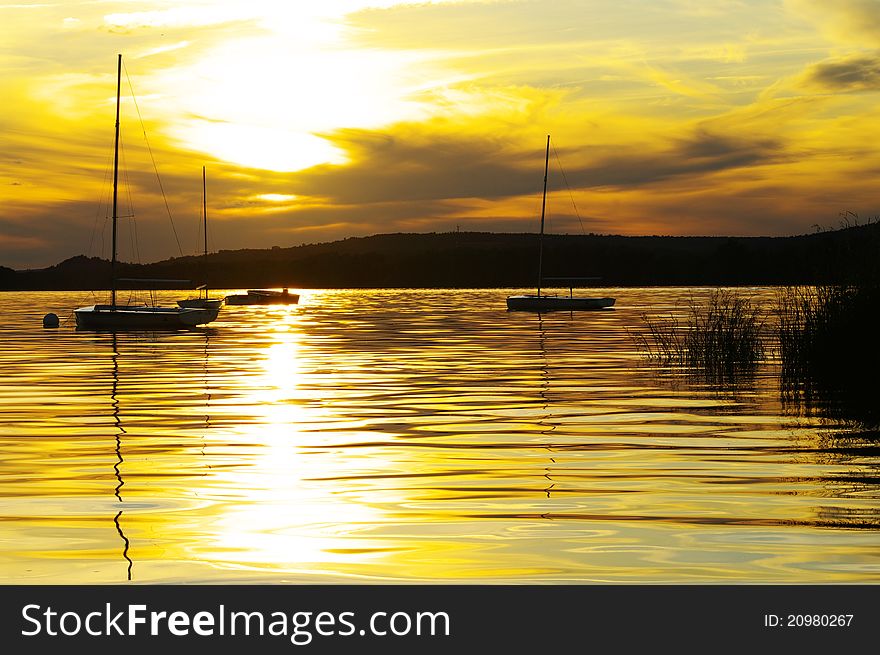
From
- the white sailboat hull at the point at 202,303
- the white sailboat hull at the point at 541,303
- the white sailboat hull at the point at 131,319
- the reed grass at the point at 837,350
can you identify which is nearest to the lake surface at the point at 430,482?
the reed grass at the point at 837,350

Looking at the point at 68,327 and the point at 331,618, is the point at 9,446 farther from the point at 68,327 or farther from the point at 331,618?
the point at 68,327

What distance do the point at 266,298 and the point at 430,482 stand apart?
133 metres

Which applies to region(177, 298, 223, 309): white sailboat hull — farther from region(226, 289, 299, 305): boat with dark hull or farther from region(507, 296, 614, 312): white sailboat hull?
region(226, 289, 299, 305): boat with dark hull

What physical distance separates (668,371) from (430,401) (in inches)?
415

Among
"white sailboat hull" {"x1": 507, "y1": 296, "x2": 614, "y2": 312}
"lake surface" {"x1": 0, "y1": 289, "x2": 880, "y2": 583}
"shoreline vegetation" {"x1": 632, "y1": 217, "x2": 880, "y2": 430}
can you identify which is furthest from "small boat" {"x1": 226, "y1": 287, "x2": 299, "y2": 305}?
"shoreline vegetation" {"x1": 632, "y1": 217, "x2": 880, "y2": 430}

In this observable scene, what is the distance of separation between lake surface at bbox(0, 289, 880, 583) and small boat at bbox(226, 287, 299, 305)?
110697mm

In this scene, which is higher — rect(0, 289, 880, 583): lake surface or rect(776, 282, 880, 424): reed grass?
rect(776, 282, 880, 424): reed grass

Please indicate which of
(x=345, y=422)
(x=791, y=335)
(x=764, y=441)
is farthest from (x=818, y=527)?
(x=791, y=335)

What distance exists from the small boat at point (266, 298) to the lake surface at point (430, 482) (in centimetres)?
11070

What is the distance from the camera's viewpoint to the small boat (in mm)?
144000

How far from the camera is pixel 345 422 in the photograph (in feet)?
75.2

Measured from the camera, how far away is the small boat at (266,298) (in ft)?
472

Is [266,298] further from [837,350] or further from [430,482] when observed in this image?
[430,482]

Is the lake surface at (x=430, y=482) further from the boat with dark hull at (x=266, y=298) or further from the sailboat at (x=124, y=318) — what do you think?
the boat with dark hull at (x=266, y=298)
